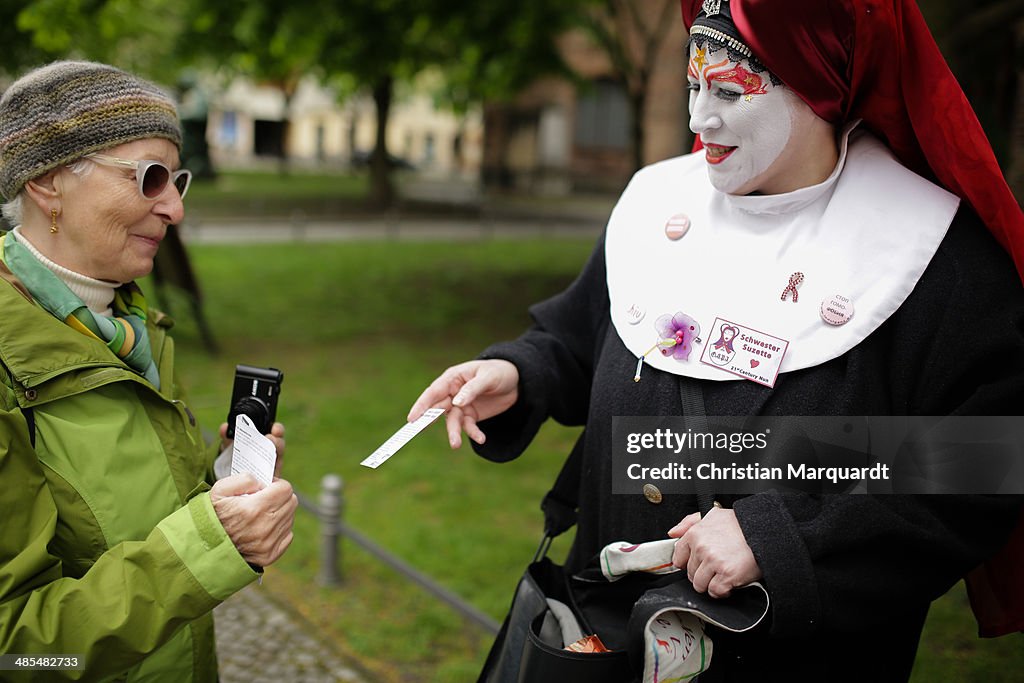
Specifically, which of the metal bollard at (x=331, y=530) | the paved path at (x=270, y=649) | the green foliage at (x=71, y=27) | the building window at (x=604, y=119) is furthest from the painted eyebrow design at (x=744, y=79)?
the building window at (x=604, y=119)

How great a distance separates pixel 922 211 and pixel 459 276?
42.1ft

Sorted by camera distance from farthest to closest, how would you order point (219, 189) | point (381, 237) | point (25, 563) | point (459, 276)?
point (219, 189)
point (381, 237)
point (459, 276)
point (25, 563)

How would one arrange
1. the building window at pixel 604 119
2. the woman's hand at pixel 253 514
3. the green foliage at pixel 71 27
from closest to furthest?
the woman's hand at pixel 253 514, the green foliage at pixel 71 27, the building window at pixel 604 119

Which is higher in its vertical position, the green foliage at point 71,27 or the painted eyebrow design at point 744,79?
the painted eyebrow design at point 744,79

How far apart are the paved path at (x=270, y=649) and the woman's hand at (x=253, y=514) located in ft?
7.66

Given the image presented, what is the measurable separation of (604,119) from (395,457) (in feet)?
88.9

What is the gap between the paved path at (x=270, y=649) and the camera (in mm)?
4023

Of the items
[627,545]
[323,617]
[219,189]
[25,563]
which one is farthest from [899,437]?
[219,189]

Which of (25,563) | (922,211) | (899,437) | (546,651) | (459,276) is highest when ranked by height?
(922,211)

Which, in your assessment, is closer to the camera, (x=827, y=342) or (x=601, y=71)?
(x=827, y=342)

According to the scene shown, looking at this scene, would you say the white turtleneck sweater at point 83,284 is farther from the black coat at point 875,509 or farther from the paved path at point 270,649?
the paved path at point 270,649

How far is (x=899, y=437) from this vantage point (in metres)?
1.74

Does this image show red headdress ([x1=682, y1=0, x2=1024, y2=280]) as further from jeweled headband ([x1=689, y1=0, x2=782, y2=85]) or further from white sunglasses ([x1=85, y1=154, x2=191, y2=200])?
white sunglasses ([x1=85, y1=154, x2=191, y2=200])

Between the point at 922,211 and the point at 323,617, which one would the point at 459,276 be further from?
the point at 922,211
